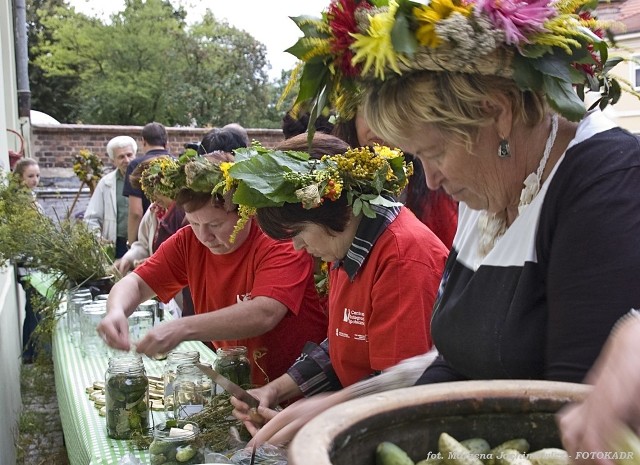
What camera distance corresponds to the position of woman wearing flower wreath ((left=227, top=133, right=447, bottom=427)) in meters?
1.90

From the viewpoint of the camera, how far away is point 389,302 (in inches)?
74.9

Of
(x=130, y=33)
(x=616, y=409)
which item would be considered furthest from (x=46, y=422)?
(x=130, y=33)

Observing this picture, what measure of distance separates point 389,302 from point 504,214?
1.52ft

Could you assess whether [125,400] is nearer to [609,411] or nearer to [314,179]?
[314,179]

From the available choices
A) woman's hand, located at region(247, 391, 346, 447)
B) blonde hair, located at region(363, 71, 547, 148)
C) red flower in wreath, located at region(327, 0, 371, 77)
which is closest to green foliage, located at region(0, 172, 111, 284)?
woman's hand, located at region(247, 391, 346, 447)

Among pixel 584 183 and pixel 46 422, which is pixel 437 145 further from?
pixel 46 422

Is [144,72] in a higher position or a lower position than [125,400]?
higher

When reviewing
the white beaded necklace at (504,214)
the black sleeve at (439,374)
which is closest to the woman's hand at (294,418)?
the black sleeve at (439,374)

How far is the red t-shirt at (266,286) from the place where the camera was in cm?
258

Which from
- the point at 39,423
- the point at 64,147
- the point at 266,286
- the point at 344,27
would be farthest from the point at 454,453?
the point at 64,147

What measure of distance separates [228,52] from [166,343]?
21.1m

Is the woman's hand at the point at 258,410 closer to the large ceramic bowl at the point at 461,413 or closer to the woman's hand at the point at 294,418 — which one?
the woman's hand at the point at 294,418

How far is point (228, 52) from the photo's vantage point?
→ 74.1 feet

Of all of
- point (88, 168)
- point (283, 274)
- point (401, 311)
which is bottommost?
point (88, 168)
